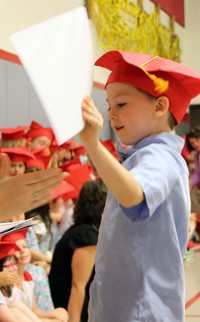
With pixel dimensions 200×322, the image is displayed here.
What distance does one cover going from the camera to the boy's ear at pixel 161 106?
2.04 metres

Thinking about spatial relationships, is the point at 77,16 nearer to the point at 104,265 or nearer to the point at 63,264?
the point at 104,265

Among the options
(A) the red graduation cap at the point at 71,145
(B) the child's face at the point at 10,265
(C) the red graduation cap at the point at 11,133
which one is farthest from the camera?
(A) the red graduation cap at the point at 71,145

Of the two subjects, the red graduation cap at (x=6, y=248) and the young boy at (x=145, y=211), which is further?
the red graduation cap at (x=6, y=248)

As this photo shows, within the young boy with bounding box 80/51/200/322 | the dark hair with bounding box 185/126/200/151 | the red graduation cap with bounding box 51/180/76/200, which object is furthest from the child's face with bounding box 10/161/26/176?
the dark hair with bounding box 185/126/200/151

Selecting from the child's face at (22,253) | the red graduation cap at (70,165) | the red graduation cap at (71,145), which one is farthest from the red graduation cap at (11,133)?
the child's face at (22,253)

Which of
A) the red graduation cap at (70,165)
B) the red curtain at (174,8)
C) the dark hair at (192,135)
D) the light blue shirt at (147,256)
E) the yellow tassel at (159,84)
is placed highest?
the yellow tassel at (159,84)

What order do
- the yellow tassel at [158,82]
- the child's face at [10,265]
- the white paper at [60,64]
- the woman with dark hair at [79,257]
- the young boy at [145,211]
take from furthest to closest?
1. the woman with dark hair at [79,257]
2. the child's face at [10,265]
3. the yellow tassel at [158,82]
4. the young boy at [145,211]
5. the white paper at [60,64]

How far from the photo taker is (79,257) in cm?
387

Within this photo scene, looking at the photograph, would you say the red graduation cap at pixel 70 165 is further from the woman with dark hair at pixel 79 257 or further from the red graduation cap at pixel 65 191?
the woman with dark hair at pixel 79 257

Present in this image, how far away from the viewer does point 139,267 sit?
1.88 metres

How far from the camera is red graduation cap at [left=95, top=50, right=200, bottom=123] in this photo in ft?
6.53

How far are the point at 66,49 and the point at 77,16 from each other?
0.41 ft

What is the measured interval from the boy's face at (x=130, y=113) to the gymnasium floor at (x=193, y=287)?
9.86ft

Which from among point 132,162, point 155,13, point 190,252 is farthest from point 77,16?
point 155,13
